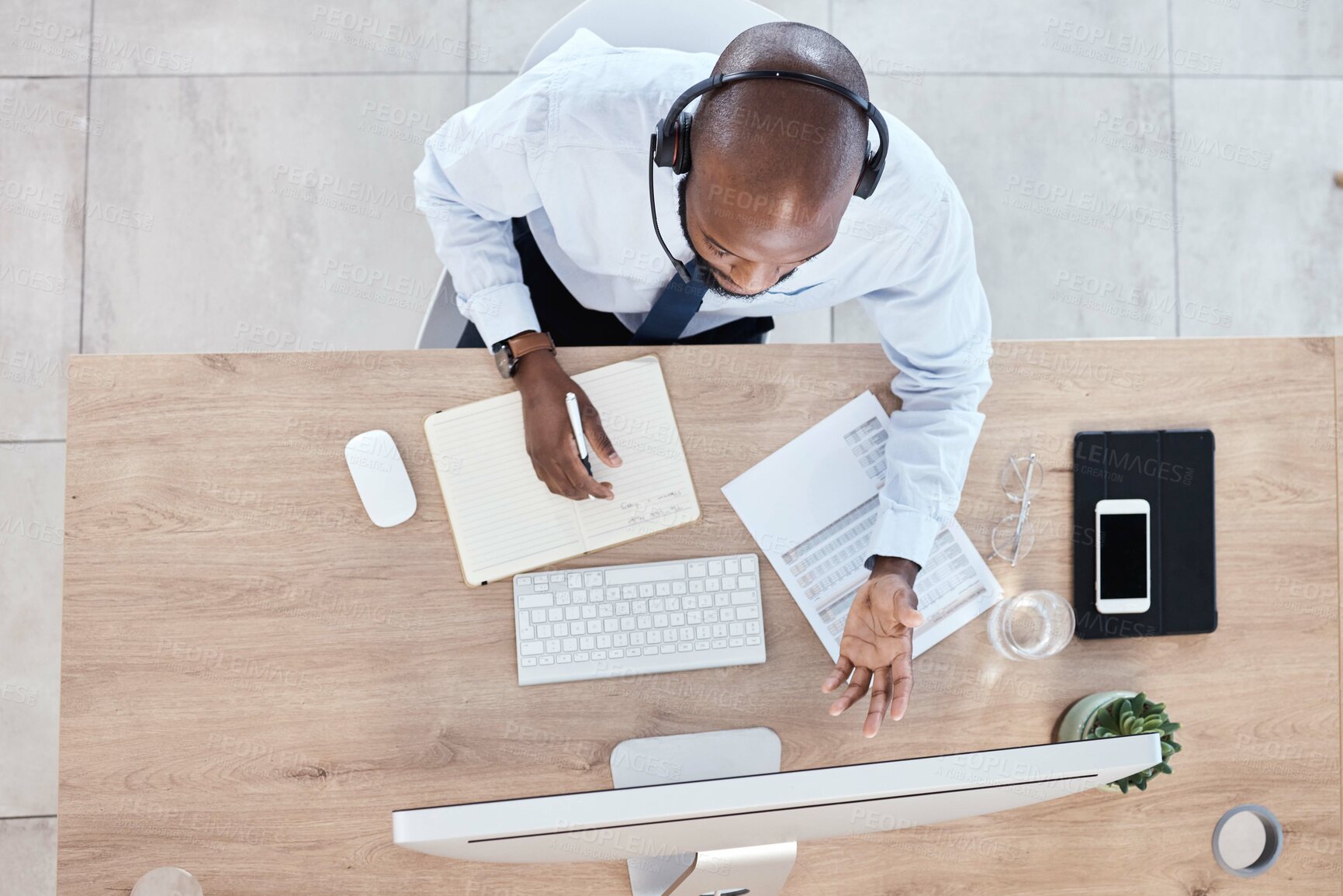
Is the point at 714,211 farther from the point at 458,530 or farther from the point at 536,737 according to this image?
the point at 536,737

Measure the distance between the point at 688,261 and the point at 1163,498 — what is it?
28.7 inches

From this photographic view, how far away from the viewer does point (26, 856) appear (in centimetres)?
181

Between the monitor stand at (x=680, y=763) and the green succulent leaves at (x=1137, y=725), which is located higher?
the green succulent leaves at (x=1137, y=725)

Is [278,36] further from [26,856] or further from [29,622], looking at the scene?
[26,856]

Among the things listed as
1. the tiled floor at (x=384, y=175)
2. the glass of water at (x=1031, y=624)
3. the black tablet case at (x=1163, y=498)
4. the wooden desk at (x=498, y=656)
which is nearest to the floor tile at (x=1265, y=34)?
the tiled floor at (x=384, y=175)

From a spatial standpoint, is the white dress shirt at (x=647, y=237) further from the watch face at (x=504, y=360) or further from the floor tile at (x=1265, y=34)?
the floor tile at (x=1265, y=34)

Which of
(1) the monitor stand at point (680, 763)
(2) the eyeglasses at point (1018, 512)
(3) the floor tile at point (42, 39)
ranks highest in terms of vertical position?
(3) the floor tile at point (42, 39)

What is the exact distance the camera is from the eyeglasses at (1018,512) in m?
1.21

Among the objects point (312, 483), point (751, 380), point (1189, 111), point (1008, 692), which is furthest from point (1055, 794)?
point (1189, 111)

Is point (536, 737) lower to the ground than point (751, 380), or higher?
lower

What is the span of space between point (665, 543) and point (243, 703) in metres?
0.56

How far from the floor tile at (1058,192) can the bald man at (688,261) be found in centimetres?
88

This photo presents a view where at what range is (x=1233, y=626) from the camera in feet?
4.01

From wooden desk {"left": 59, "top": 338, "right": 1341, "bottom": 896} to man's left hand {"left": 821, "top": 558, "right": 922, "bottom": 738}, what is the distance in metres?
0.06
